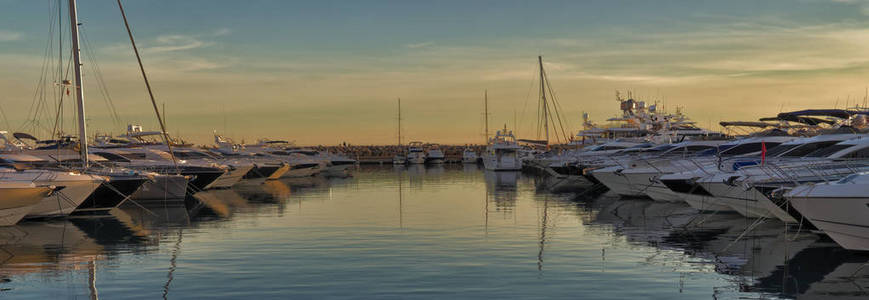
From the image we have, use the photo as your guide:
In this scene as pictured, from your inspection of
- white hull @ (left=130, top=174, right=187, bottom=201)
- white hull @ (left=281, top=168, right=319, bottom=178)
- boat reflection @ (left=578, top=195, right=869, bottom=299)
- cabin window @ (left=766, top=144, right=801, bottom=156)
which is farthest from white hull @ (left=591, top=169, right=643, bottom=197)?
white hull @ (left=281, top=168, right=319, bottom=178)

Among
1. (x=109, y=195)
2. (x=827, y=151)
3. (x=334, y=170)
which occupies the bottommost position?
(x=334, y=170)

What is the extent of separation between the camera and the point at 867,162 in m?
19.9

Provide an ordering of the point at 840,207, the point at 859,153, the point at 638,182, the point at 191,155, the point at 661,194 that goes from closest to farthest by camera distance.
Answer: the point at 840,207, the point at 859,153, the point at 661,194, the point at 638,182, the point at 191,155

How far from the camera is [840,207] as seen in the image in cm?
1542

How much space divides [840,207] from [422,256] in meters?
8.02

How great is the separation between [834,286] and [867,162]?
26.4ft

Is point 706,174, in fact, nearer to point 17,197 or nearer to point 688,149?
point 688,149

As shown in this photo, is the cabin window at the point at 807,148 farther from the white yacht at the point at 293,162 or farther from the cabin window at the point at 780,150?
the white yacht at the point at 293,162

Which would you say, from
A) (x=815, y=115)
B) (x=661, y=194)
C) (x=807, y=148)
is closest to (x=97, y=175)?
(x=661, y=194)

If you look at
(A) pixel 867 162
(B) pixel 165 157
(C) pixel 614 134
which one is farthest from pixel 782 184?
(C) pixel 614 134

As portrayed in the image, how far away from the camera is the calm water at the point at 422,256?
43.2ft

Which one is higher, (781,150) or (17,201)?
(781,150)

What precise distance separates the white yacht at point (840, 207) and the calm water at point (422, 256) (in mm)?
467

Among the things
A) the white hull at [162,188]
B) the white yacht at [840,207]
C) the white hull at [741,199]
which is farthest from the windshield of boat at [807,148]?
the white hull at [162,188]
